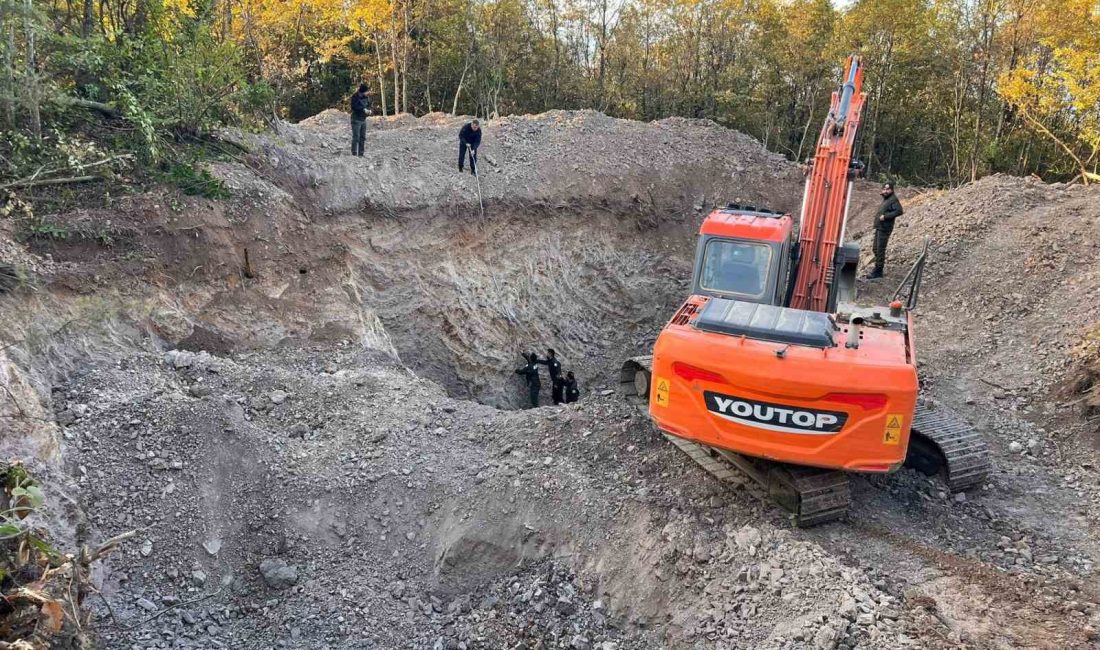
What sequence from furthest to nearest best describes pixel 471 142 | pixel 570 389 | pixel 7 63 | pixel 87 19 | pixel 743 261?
pixel 471 142 < pixel 570 389 < pixel 87 19 < pixel 7 63 < pixel 743 261

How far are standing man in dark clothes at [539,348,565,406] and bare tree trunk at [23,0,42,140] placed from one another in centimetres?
727

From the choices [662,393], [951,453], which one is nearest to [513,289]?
[662,393]

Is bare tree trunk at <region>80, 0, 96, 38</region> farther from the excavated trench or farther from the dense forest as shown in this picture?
the excavated trench

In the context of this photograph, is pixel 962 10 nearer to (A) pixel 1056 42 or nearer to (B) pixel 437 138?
(A) pixel 1056 42

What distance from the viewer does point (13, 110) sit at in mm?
8227

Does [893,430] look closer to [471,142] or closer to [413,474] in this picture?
[413,474]

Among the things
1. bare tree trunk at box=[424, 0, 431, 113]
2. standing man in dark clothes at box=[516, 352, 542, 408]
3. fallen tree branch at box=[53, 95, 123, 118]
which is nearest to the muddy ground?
standing man in dark clothes at box=[516, 352, 542, 408]

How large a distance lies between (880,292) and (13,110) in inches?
492

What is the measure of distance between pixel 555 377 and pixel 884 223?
6057 millimetres

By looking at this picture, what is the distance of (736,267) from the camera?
782 centimetres

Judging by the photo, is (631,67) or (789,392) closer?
(789,392)

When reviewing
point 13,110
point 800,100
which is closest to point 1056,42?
point 800,100

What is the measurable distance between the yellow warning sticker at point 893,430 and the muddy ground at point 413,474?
3.24 feet

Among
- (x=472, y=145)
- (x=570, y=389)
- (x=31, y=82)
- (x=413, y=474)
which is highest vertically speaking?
(x=31, y=82)
